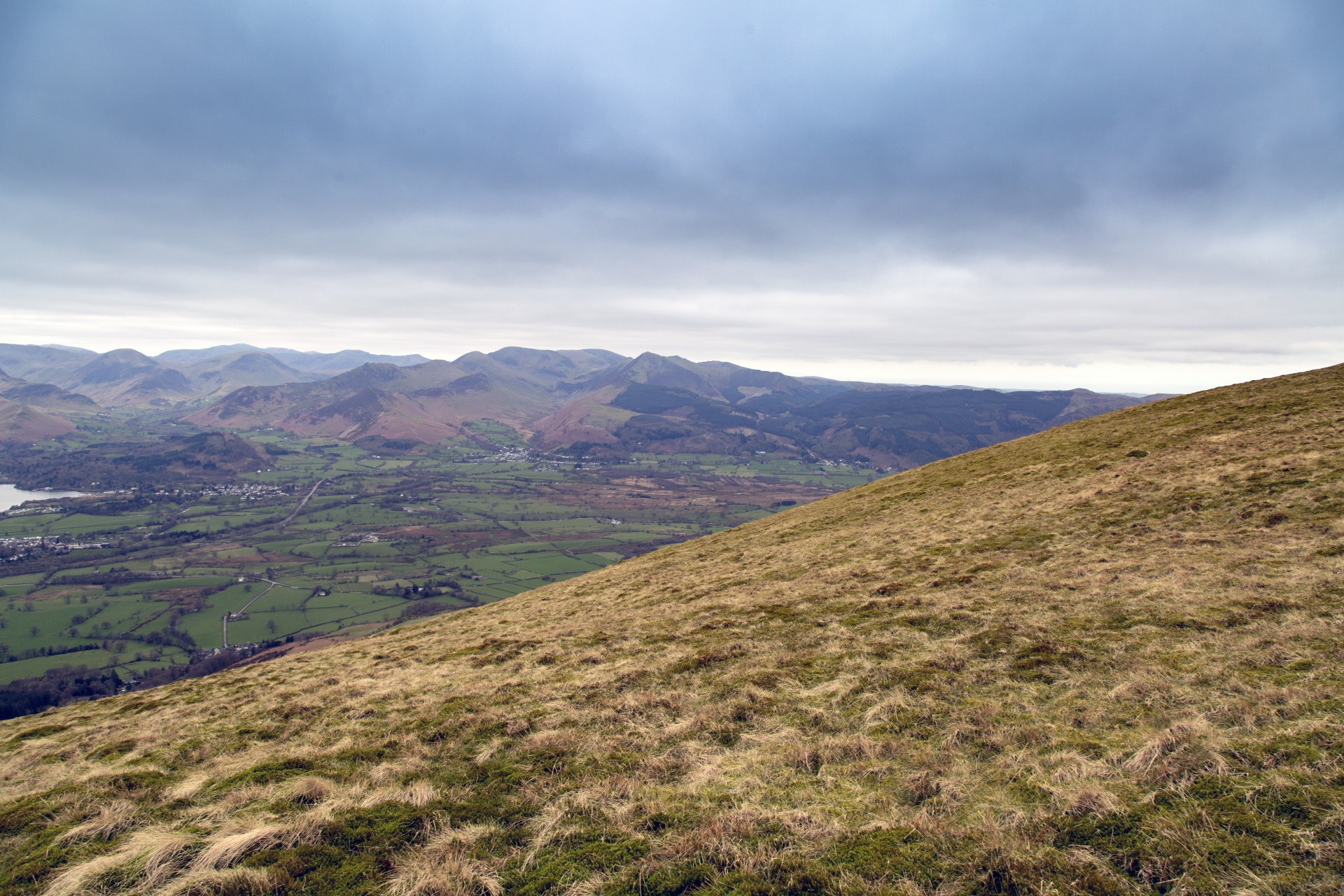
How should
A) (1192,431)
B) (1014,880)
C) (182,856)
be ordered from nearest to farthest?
(1014,880), (182,856), (1192,431)

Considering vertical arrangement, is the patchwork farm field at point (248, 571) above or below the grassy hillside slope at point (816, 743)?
below

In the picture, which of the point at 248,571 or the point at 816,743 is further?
the point at 248,571

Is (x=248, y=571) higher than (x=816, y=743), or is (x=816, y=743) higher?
(x=816, y=743)

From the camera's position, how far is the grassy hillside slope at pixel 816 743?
6.85 m

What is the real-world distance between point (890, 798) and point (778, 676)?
576cm

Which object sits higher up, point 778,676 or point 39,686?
point 778,676

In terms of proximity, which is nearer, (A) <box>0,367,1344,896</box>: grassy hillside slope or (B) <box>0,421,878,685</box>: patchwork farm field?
(A) <box>0,367,1344,896</box>: grassy hillside slope

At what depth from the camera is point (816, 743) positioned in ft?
34.2

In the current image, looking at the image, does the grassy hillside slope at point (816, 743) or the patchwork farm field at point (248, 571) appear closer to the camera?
the grassy hillside slope at point (816, 743)

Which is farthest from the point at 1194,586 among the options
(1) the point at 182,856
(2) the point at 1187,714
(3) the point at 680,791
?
(1) the point at 182,856

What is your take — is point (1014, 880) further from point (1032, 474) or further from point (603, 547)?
point (603, 547)

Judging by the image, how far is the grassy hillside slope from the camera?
6852 mm

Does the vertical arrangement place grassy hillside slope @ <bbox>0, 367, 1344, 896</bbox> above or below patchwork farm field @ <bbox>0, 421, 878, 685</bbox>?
above

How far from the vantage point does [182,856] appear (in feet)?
25.6
